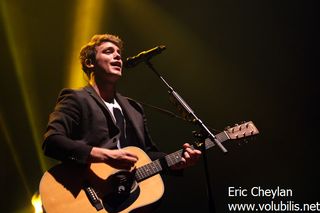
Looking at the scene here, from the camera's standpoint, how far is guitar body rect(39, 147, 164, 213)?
2104 millimetres

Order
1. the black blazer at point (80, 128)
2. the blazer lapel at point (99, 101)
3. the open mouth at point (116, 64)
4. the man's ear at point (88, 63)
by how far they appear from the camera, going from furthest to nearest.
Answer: the man's ear at point (88, 63) < the open mouth at point (116, 64) < the blazer lapel at point (99, 101) < the black blazer at point (80, 128)

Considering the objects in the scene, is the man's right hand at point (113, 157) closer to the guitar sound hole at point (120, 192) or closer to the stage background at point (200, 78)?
the guitar sound hole at point (120, 192)

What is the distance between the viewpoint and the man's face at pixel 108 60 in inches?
112

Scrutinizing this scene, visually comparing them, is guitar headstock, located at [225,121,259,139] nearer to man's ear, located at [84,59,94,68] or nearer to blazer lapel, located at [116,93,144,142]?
blazer lapel, located at [116,93,144,142]

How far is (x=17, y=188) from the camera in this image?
11.5 feet

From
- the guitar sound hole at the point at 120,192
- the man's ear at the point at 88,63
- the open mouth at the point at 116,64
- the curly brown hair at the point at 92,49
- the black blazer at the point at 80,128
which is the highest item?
the curly brown hair at the point at 92,49

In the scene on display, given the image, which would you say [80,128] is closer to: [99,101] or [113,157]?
[99,101]

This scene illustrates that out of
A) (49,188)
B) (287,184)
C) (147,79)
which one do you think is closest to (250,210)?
(287,184)

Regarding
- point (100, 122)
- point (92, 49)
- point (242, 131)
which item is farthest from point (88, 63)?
point (242, 131)

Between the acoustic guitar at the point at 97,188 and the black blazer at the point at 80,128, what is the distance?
0.10 m

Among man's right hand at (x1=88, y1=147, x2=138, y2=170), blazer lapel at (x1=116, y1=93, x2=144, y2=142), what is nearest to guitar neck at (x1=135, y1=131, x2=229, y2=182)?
man's right hand at (x1=88, y1=147, x2=138, y2=170)

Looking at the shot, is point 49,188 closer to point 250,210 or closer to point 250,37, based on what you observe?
point 250,210

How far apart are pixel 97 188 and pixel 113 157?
214 millimetres

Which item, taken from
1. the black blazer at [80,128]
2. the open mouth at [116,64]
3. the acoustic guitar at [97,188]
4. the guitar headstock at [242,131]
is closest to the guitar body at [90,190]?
the acoustic guitar at [97,188]
